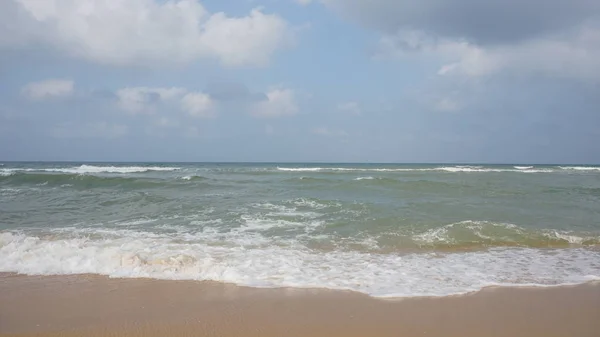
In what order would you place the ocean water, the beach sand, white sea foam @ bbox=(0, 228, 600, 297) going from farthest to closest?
the ocean water < white sea foam @ bbox=(0, 228, 600, 297) < the beach sand

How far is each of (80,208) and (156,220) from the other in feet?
11.9

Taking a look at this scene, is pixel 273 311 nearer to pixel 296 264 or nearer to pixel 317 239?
pixel 296 264

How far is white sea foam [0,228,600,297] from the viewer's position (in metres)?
5.31

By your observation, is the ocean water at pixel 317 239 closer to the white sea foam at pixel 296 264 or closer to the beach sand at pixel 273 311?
the white sea foam at pixel 296 264

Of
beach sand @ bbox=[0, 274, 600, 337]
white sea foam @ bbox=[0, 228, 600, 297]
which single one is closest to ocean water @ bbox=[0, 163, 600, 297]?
white sea foam @ bbox=[0, 228, 600, 297]

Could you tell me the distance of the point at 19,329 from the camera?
12.5 ft

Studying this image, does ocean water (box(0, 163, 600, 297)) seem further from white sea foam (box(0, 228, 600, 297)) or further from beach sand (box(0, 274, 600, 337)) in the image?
beach sand (box(0, 274, 600, 337))

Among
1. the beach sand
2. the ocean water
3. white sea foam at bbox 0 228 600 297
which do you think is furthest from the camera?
the ocean water

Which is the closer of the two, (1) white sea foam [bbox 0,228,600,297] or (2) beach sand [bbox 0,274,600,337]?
(2) beach sand [bbox 0,274,600,337]

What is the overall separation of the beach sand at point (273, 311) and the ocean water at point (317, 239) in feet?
1.23

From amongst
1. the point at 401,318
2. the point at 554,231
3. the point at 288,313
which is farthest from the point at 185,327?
the point at 554,231

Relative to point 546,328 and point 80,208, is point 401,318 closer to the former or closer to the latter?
point 546,328

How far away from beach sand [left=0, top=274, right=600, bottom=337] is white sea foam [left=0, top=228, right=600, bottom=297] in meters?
0.35

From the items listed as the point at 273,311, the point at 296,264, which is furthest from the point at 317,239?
the point at 273,311
